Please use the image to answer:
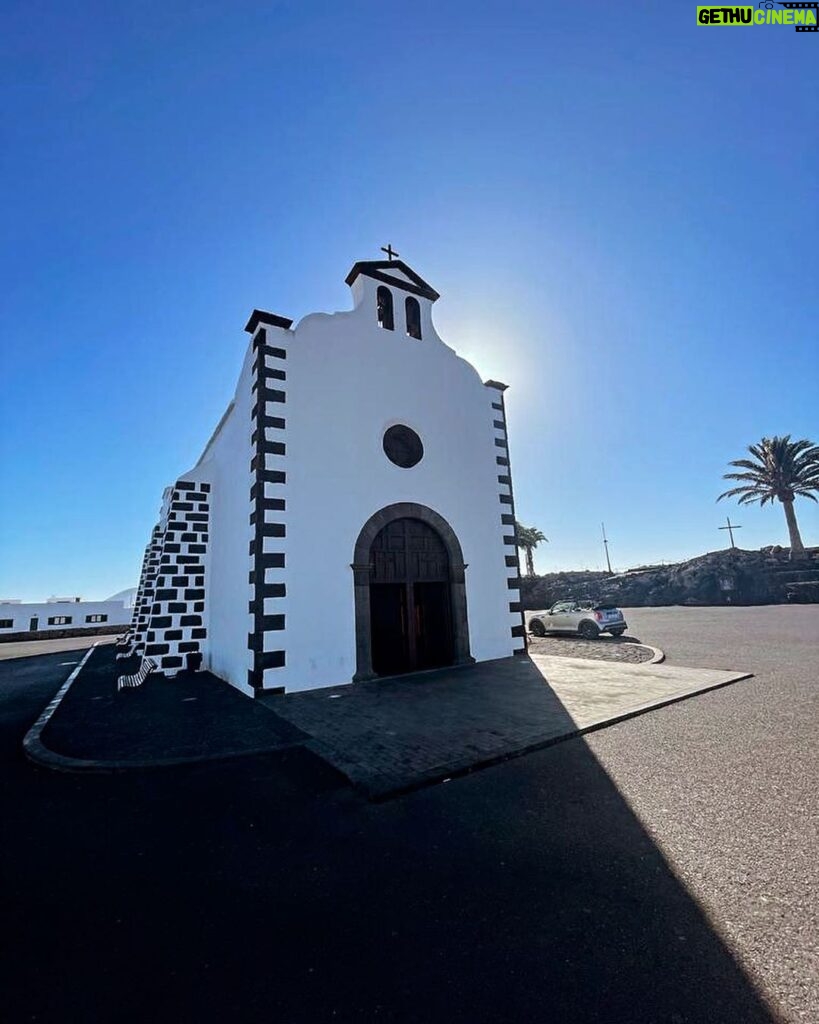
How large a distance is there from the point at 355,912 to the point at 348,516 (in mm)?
7227

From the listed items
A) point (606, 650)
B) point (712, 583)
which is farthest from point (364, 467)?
point (712, 583)

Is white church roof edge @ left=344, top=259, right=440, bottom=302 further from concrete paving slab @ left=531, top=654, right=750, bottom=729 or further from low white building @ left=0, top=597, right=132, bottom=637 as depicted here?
low white building @ left=0, top=597, right=132, bottom=637

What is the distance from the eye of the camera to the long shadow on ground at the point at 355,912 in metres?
1.94

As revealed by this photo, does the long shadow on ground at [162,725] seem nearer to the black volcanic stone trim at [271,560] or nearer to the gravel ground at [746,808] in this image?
the black volcanic stone trim at [271,560]

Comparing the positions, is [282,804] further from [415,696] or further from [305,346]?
[305,346]

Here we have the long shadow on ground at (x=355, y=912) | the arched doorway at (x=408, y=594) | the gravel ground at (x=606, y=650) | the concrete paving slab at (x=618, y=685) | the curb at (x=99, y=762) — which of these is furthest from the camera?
the gravel ground at (x=606, y=650)

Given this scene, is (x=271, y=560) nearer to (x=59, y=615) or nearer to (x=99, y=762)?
(x=99, y=762)

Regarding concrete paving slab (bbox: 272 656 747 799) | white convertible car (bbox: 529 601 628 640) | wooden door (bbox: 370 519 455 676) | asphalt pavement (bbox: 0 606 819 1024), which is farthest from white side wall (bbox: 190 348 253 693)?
white convertible car (bbox: 529 601 628 640)

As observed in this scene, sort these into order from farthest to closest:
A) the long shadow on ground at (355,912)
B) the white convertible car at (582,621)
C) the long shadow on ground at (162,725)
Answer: the white convertible car at (582,621)
the long shadow on ground at (162,725)
the long shadow on ground at (355,912)

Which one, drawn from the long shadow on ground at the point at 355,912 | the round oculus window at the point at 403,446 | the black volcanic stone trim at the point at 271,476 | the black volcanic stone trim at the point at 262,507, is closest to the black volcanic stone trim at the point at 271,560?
the black volcanic stone trim at the point at 262,507

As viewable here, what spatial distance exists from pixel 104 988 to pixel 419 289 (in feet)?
42.7

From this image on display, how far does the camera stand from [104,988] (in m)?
2.03

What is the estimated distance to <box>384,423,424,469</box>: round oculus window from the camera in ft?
34.3

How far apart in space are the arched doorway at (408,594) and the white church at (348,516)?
3 cm
